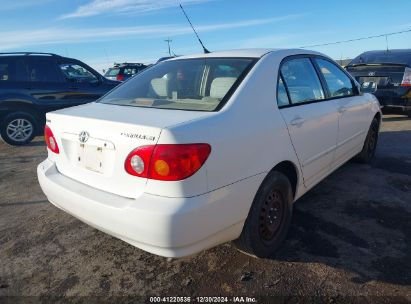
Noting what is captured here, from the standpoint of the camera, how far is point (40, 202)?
4.18 meters

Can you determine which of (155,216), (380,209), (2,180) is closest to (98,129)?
(155,216)

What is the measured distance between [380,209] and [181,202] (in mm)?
2555

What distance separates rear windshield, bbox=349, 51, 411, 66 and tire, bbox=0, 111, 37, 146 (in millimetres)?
7694

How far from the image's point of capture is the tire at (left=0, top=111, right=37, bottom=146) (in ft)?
23.9

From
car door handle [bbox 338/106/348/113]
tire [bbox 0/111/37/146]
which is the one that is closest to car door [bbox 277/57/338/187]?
car door handle [bbox 338/106/348/113]

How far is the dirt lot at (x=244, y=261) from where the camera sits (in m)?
2.51

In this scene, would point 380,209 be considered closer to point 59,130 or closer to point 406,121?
point 59,130

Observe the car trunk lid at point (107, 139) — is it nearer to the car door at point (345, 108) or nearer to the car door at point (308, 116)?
the car door at point (308, 116)

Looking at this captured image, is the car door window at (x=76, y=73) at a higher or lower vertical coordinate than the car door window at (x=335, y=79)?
higher

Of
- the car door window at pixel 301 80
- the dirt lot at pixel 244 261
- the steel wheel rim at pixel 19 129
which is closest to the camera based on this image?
the dirt lot at pixel 244 261

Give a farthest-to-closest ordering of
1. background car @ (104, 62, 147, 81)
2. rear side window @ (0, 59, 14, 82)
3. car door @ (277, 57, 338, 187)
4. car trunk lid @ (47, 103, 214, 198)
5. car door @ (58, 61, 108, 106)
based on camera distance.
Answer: background car @ (104, 62, 147, 81) → car door @ (58, 61, 108, 106) → rear side window @ (0, 59, 14, 82) → car door @ (277, 57, 338, 187) → car trunk lid @ (47, 103, 214, 198)

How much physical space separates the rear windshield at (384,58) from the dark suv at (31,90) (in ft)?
22.4

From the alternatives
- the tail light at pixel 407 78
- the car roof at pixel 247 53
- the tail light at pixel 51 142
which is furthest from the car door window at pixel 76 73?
the tail light at pixel 407 78

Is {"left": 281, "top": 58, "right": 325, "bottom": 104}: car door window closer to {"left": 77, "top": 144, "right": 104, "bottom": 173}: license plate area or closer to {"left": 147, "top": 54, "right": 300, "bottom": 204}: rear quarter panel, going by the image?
{"left": 147, "top": 54, "right": 300, "bottom": 204}: rear quarter panel
